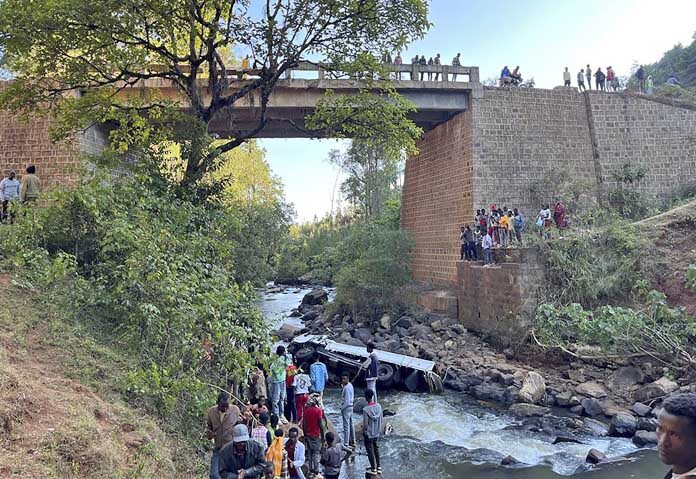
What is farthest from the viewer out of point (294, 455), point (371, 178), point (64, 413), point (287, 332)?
point (371, 178)

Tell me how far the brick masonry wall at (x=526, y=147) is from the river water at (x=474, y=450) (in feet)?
30.3

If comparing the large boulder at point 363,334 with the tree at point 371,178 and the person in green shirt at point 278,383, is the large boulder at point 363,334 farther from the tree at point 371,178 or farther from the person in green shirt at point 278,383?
the tree at point 371,178

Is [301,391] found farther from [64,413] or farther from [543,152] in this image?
[543,152]

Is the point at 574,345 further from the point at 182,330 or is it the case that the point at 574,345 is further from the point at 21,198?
the point at 21,198

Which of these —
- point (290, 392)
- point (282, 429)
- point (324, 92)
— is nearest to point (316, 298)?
point (324, 92)

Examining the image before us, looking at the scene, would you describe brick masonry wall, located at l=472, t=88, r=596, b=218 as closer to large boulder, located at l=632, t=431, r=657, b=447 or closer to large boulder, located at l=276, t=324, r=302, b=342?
large boulder, located at l=276, t=324, r=302, b=342

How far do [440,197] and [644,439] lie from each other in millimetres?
13268

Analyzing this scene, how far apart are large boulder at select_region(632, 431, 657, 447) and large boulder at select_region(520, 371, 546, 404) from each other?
8.77ft

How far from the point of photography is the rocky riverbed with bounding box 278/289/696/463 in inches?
454

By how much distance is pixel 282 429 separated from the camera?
23.9ft

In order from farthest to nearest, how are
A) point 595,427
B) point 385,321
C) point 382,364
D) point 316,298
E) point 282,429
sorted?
point 316,298
point 385,321
point 382,364
point 595,427
point 282,429

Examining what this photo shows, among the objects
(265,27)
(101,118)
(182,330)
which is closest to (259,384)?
(182,330)

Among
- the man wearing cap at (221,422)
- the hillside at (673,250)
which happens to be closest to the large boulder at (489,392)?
the hillside at (673,250)

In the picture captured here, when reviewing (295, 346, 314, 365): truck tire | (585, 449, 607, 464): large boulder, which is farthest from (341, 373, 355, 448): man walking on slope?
(295, 346, 314, 365): truck tire
